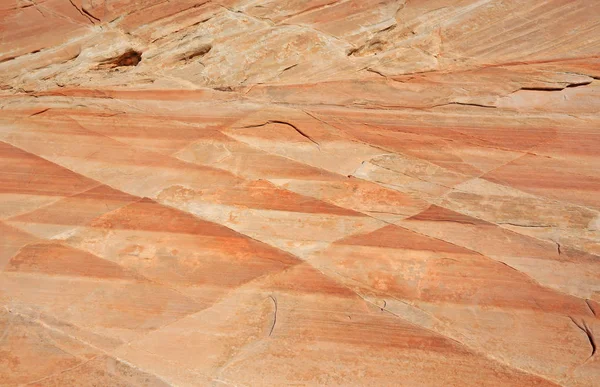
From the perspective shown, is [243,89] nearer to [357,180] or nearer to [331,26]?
[331,26]

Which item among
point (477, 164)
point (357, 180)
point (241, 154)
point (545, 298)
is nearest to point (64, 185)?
point (241, 154)

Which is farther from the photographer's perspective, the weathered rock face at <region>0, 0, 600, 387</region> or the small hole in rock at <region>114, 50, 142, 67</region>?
the small hole in rock at <region>114, 50, 142, 67</region>

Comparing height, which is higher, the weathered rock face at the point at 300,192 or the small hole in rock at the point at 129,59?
the small hole in rock at the point at 129,59

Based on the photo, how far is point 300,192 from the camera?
532cm

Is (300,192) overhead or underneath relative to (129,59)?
underneath

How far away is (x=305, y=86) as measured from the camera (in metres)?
5.89

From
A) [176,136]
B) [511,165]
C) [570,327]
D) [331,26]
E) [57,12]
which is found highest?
[57,12]

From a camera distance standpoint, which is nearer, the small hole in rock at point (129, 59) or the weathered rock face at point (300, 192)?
the weathered rock face at point (300, 192)

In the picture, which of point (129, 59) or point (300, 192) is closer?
point (300, 192)

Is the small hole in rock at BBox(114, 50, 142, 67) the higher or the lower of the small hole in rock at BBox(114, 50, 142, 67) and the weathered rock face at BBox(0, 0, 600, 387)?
the higher

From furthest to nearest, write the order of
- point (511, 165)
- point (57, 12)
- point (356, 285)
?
point (57, 12)
point (511, 165)
point (356, 285)

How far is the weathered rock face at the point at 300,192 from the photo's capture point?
4348 mm

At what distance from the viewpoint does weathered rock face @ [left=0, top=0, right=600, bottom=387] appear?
4348 mm

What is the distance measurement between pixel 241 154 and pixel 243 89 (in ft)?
2.21
